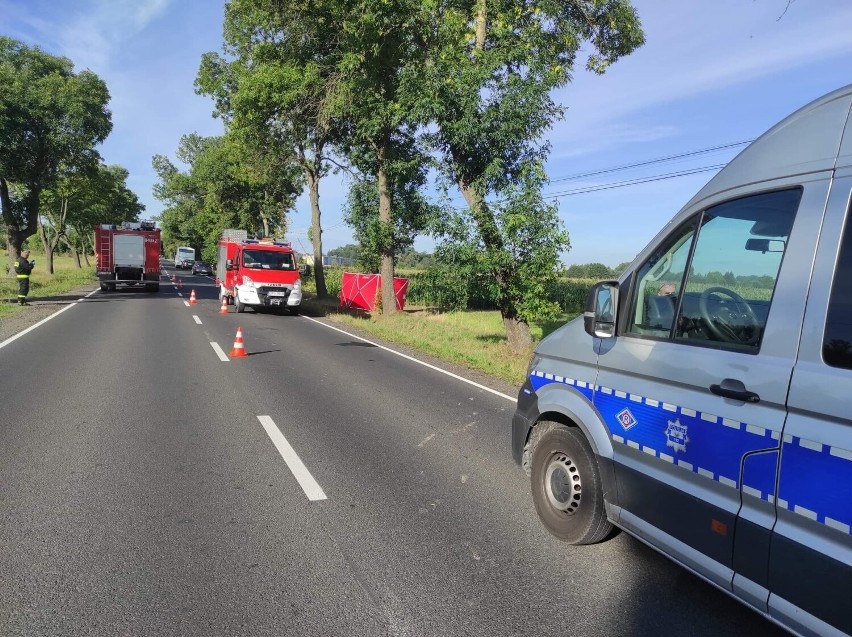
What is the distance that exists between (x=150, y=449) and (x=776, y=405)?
505 cm

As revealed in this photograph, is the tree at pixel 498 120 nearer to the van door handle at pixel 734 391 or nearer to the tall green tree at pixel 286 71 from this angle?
the tall green tree at pixel 286 71

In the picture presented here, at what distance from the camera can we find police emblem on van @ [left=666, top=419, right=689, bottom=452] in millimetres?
2838

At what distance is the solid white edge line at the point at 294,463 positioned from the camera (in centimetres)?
456

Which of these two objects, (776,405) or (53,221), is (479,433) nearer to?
(776,405)

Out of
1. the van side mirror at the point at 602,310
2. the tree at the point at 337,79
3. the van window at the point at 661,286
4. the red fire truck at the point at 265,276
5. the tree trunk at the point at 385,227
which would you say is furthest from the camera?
the red fire truck at the point at 265,276

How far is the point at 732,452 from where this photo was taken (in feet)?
8.40

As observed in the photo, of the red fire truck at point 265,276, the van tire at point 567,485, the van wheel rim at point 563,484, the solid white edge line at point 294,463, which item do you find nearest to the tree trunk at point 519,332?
the solid white edge line at point 294,463

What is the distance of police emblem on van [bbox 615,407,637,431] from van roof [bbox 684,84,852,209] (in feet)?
4.01

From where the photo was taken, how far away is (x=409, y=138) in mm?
18188

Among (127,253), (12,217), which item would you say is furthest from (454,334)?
(12,217)

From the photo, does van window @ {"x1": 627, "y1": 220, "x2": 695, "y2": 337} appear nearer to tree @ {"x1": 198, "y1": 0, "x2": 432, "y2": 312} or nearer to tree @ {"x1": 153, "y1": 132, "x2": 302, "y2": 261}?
tree @ {"x1": 198, "y1": 0, "x2": 432, "y2": 312}

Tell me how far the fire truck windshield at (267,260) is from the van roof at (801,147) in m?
19.3

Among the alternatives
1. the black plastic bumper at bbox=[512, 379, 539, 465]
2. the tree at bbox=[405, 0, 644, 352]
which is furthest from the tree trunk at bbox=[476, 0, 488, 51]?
the black plastic bumper at bbox=[512, 379, 539, 465]

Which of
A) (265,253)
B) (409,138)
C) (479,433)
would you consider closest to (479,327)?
(409,138)
